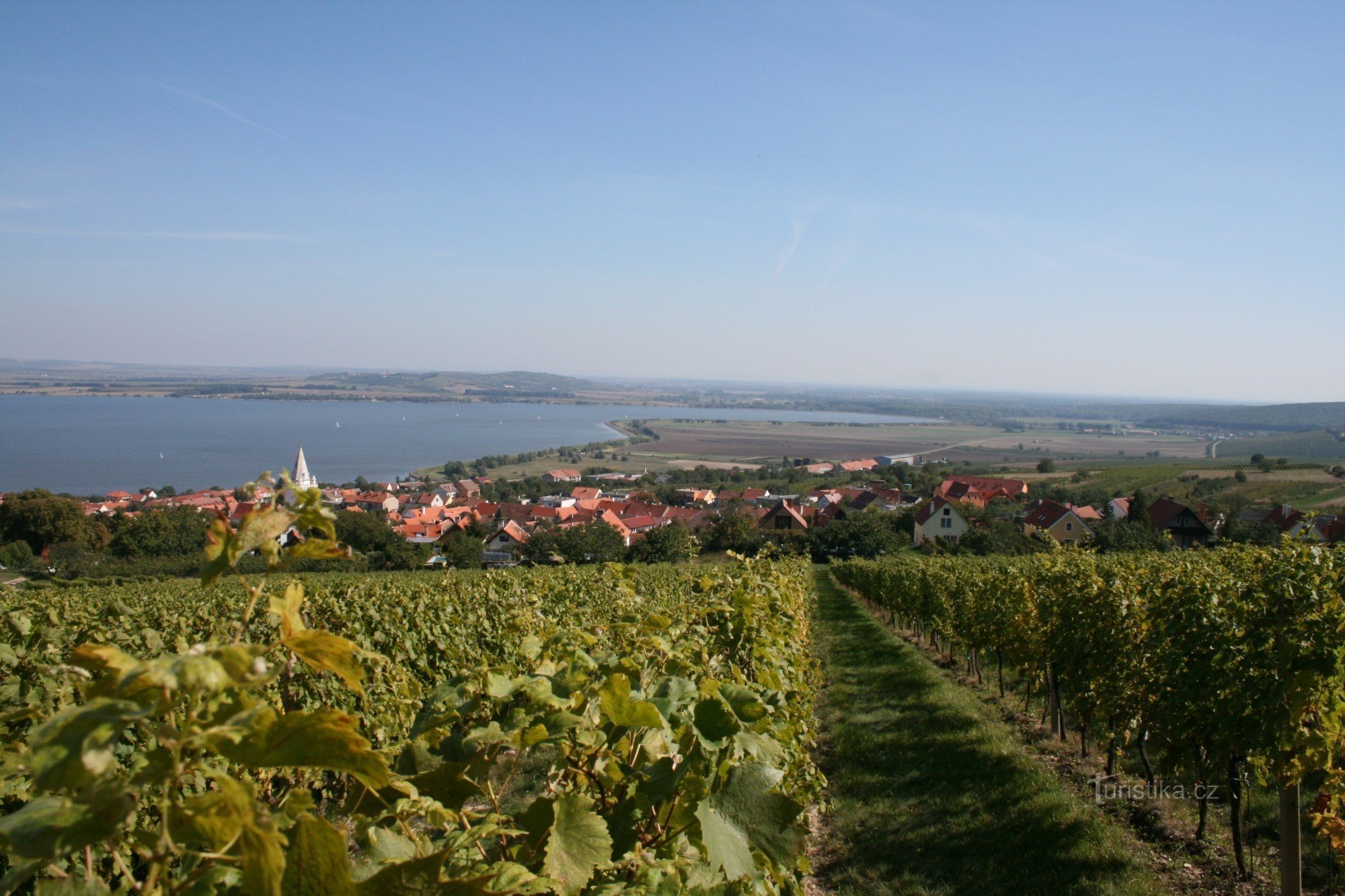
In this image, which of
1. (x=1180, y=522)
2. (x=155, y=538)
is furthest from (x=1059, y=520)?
(x=155, y=538)

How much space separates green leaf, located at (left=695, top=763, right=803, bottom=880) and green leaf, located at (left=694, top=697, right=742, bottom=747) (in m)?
0.10

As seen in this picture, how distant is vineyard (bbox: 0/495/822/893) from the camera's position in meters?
0.62

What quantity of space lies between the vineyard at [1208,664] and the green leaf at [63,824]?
5.42 metres

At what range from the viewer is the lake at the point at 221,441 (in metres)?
77.0

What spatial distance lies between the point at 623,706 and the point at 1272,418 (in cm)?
18298

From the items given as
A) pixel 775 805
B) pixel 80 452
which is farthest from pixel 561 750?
pixel 80 452

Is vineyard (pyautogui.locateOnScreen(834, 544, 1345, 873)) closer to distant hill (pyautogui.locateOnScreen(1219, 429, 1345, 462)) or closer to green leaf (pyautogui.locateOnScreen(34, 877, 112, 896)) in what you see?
green leaf (pyautogui.locateOnScreen(34, 877, 112, 896))

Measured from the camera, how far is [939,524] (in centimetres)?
5531

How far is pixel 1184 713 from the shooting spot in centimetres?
542

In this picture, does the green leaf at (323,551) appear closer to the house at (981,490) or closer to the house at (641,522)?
the house at (641,522)

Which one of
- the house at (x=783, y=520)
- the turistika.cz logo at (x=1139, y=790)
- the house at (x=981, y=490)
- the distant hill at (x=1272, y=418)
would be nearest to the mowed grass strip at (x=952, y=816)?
the turistika.cz logo at (x=1139, y=790)

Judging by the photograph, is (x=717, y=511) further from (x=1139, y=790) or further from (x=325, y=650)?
(x=325, y=650)

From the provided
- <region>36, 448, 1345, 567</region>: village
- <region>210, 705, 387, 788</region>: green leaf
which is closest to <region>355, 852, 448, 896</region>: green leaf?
<region>210, 705, 387, 788</region>: green leaf

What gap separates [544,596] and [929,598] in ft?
32.4
